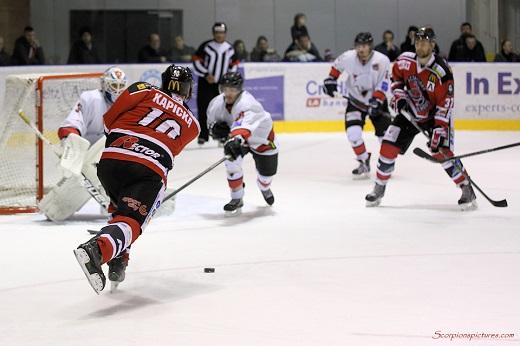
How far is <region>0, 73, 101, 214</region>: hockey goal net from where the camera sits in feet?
22.0

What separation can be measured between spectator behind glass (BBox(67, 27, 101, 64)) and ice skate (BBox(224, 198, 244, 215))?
5.07m

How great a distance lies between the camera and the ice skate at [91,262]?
3.95 metres

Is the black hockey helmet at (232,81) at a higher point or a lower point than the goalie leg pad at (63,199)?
higher

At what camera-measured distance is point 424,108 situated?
6.74 metres

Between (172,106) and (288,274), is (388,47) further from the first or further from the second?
(172,106)

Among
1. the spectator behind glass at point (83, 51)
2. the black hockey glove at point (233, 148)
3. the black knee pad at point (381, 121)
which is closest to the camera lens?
the black hockey glove at point (233, 148)

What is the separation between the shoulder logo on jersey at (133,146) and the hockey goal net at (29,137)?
7.99ft

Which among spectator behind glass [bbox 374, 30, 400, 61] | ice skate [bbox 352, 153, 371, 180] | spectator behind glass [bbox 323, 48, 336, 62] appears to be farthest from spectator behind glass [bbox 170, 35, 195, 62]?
ice skate [bbox 352, 153, 371, 180]

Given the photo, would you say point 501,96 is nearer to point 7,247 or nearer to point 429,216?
point 429,216

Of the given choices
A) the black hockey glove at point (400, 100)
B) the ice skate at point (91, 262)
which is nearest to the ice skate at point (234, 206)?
the black hockey glove at point (400, 100)

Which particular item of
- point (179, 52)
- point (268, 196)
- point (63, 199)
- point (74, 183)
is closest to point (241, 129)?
point (268, 196)

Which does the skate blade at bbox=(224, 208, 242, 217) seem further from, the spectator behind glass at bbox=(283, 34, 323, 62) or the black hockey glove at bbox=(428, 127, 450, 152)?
the spectator behind glass at bbox=(283, 34, 323, 62)

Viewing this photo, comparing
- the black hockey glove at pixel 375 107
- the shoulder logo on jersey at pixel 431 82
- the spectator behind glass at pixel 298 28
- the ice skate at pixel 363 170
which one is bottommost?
the ice skate at pixel 363 170

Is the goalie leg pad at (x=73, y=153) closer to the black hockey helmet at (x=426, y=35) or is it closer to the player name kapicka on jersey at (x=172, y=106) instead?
the player name kapicka on jersey at (x=172, y=106)
